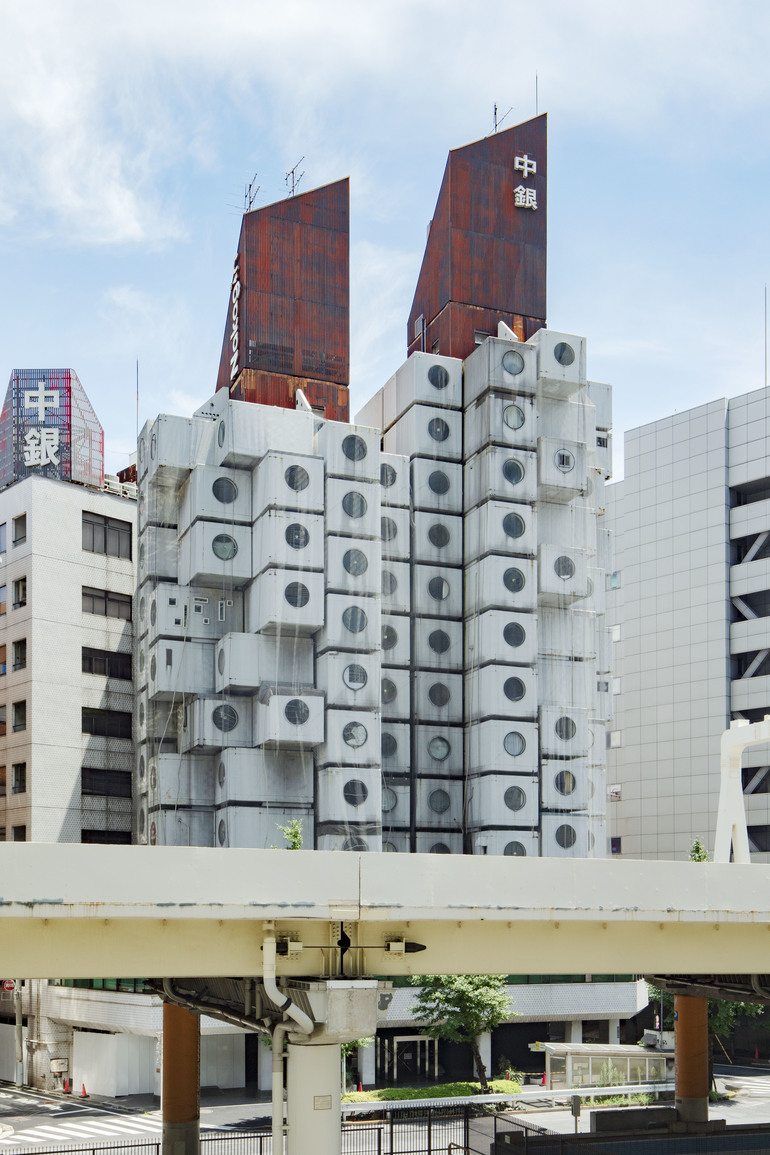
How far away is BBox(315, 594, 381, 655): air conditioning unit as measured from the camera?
68.6 meters

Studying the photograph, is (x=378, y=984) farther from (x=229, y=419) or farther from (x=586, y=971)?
(x=229, y=419)

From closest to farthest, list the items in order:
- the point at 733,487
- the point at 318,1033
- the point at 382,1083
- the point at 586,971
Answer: the point at 318,1033
the point at 586,971
the point at 382,1083
the point at 733,487

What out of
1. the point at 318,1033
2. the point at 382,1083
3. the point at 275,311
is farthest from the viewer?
the point at 275,311

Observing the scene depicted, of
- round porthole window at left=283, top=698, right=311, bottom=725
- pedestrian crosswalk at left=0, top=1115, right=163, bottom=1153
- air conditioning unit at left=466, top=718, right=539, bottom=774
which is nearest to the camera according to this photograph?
pedestrian crosswalk at left=0, top=1115, right=163, bottom=1153

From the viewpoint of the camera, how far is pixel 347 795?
221ft

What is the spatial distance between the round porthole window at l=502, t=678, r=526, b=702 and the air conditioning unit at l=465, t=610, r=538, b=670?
3.39 feet

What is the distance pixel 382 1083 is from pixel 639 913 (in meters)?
47.4

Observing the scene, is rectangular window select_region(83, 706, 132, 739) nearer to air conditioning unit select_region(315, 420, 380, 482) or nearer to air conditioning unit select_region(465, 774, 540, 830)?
air conditioning unit select_region(315, 420, 380, 482)

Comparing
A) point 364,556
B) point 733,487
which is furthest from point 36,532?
point 733,487

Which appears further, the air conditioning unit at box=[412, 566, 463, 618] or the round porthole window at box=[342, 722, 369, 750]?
the air conditioning unit at box=[412, 566, 463, 618]

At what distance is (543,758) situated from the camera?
72.8m

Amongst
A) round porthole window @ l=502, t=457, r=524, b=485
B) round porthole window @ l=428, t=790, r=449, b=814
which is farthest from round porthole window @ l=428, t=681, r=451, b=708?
A: round porthole window @ l=502, t=457, r=524, b=485

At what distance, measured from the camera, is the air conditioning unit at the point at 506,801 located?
70.2 m

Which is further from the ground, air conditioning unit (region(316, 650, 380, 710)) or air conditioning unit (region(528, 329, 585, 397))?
air conditioning unit (region(528, 329, 585, 397))
